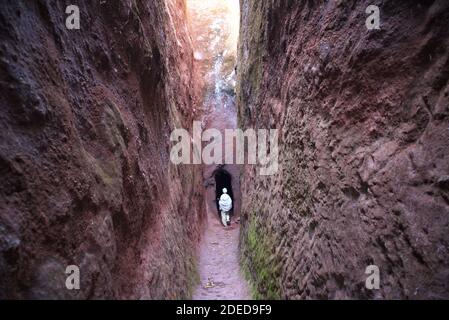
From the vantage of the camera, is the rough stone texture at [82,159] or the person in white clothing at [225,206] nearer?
the rough stone texture at [82,159]

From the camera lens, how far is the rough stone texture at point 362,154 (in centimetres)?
271

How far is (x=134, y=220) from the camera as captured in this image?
182 inches

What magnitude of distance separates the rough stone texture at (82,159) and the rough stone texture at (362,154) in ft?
7.25

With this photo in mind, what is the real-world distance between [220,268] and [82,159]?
257 inches

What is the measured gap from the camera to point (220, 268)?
916 cm

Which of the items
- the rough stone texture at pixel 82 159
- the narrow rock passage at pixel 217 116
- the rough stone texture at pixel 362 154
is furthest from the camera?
the narrow rock passage at pixel 217 116

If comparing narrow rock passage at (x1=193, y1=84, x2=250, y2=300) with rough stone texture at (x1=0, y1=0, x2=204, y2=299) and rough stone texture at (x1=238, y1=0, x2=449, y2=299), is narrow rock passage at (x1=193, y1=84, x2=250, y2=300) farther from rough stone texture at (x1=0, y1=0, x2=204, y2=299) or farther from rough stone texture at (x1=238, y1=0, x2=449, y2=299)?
rough stone texture at (x1=238, y1=0, x2=449, y2=299)

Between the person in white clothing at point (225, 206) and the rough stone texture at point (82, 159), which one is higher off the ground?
the rough stone texture at point (82, 159)

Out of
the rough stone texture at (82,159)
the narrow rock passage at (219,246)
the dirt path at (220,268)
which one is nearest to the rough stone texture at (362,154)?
the dirt path at (220,268)

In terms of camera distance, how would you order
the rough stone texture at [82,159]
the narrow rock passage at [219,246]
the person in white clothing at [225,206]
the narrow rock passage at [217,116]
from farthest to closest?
the person in white clothing at [225,206] → the narrow rock passage at [217,116] → the narrow rock passage at [219,246] → the rough stone texture at [82,159]

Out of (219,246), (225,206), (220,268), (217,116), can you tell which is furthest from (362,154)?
(217,116)

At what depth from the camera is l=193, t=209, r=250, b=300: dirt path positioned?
7.09 metres

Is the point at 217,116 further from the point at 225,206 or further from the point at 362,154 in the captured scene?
the point at 362,154

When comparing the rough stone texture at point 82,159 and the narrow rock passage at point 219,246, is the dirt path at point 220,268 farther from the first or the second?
the rough stone texture at point 82,159
